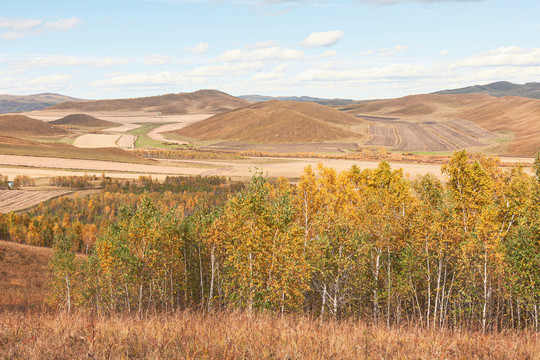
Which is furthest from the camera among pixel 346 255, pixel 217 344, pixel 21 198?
pixel 21 198

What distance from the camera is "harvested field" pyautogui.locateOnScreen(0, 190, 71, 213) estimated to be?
119 metres

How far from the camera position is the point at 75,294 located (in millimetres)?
51719

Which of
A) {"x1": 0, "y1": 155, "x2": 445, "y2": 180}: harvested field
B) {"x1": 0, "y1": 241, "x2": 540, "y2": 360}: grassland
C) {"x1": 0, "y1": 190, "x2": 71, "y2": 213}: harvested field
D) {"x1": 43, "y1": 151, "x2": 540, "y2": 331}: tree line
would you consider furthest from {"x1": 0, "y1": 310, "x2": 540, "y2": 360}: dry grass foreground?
{"x1": 0, "y1": 155, "x2": 445, "y2": 180}: harvested field

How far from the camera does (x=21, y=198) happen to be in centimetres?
12719

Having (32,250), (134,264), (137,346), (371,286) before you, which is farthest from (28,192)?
(137,346)

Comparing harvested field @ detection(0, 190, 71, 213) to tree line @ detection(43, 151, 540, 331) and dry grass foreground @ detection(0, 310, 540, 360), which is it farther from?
dry grass foreground @ detection(0, 310, 540, 360)

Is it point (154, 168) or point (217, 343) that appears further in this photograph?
point (154, 168)

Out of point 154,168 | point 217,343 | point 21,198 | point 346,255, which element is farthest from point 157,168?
point 217,343

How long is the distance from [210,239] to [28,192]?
418 feet

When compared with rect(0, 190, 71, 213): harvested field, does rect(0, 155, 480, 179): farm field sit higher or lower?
higher

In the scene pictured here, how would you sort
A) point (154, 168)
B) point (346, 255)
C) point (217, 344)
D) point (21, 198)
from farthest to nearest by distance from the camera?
point (154, 168) → point (21, 198) → point (346, 255) → point (217, 344)

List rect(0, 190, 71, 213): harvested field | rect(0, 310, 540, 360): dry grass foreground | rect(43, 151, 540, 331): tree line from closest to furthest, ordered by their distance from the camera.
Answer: rect(0, 310, 540, 360): dry grass foreground, rect(43, 151, 540, 331): tree line, rect(0, 190, 71, 213): harvested field

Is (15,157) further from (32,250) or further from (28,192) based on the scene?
(32,250)

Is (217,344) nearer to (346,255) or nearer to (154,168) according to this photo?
(346,255)
